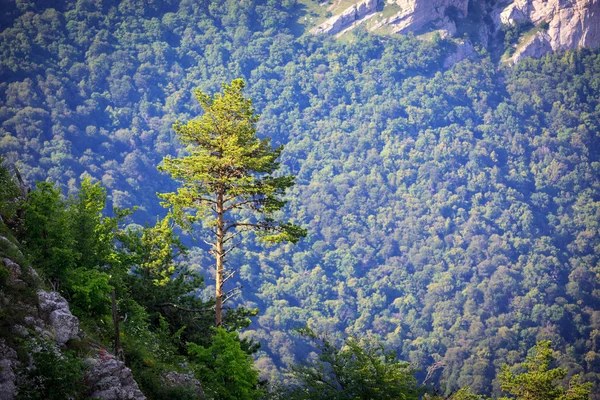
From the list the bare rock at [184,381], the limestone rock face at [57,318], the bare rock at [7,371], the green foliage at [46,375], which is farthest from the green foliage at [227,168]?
the bare rock at [7,371]

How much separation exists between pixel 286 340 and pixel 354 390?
154 meters

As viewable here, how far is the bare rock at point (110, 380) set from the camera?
45.4ft

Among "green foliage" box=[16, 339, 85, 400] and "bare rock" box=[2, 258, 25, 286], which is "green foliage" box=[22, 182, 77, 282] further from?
"green foliage" box=[16, 339, 85, 400]

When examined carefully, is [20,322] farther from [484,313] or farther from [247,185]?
[484,313]

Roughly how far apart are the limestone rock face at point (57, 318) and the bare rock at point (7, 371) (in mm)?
1280

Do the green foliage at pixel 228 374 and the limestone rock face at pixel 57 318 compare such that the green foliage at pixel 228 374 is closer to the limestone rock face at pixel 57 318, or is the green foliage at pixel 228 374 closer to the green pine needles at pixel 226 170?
the green pine needles at pixel 226 170

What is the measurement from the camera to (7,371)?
1230 centimetres

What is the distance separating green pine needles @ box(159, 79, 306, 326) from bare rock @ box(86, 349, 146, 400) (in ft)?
23.1

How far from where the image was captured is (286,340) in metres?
170

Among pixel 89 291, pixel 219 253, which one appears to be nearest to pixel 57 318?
pixel 89 291

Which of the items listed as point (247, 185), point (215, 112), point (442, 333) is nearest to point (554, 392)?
point (247, 185)

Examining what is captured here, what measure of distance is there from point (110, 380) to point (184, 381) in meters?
A: 3.17

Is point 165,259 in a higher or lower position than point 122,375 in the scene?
higher

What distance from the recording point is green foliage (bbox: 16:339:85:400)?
1252 centimetres
